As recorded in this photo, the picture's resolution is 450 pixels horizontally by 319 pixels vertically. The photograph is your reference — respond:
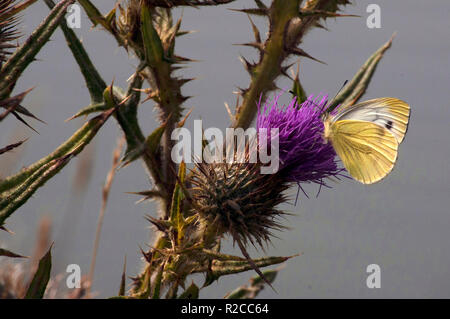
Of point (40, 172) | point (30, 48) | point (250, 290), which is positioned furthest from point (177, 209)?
point (250, 290)

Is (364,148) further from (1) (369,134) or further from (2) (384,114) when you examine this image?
(2) (384,114)

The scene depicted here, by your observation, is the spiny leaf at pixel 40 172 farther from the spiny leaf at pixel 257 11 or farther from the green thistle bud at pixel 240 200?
the spiny leaf at pixel 257 11

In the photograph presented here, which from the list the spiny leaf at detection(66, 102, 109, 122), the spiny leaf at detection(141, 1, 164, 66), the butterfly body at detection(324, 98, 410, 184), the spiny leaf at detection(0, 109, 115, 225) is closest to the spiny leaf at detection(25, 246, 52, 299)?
the spiny leaf at detection(0, 109, 115, 225)

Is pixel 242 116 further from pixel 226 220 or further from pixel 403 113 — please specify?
pixel 403 113

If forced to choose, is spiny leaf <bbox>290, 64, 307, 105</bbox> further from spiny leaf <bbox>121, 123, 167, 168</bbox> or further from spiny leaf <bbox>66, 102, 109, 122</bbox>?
spiny leaf <bbox>66, 102, 109, 122</bbox>

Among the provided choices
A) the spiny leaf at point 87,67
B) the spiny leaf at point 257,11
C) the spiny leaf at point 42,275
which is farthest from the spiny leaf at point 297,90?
the spiny leaf at point 42,275

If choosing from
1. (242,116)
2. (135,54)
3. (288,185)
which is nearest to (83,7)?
(135,54)
